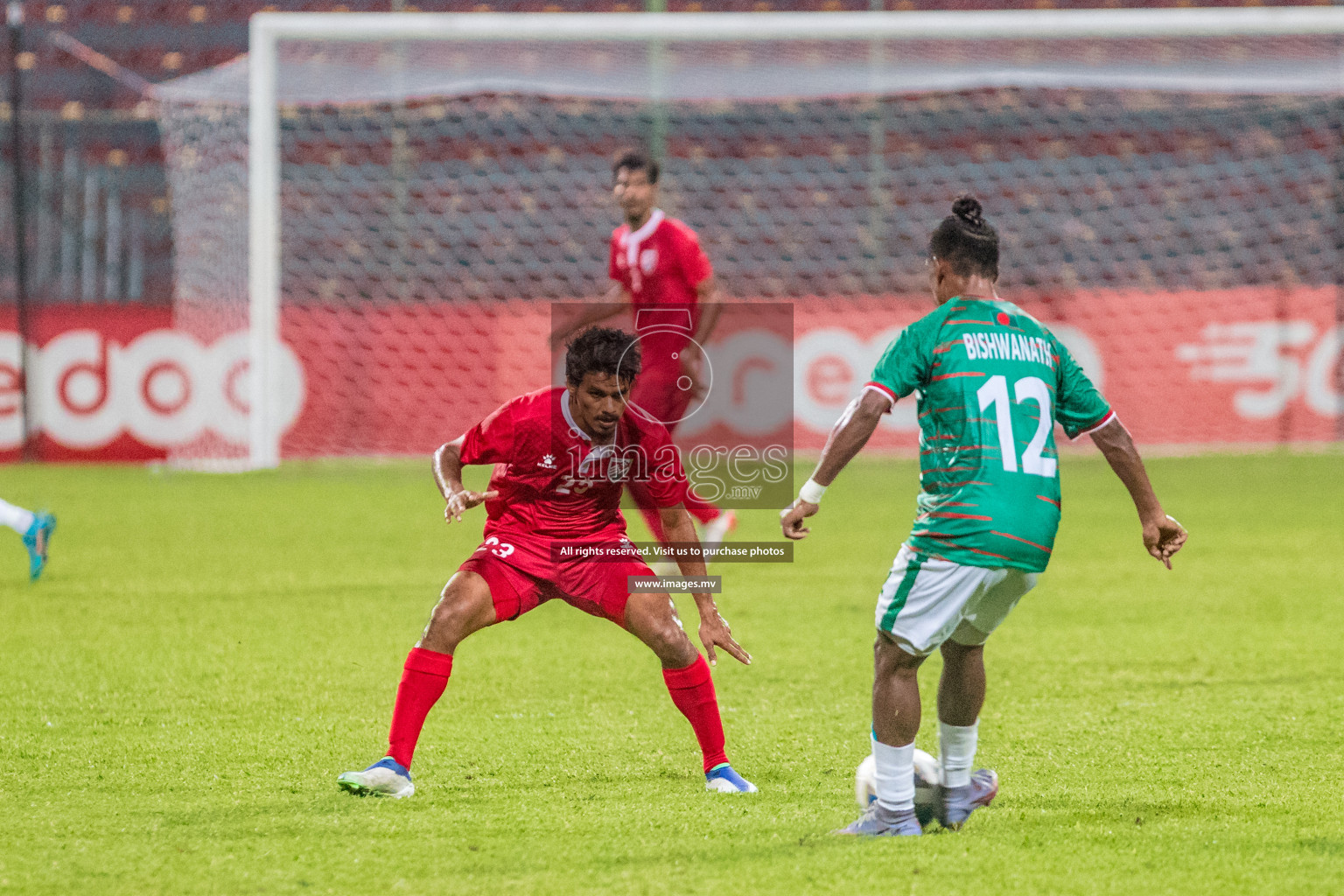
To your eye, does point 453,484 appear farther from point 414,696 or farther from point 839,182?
point 839,182

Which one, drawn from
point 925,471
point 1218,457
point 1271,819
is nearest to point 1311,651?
point 1271,819

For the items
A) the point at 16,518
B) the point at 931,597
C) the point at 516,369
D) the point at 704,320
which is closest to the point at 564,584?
the point at 931,597

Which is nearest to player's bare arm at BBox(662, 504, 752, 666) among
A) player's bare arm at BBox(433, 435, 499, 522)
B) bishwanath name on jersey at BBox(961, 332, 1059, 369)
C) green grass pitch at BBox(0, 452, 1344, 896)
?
green grass pitch at BBox(0, 452, 1344, 896)

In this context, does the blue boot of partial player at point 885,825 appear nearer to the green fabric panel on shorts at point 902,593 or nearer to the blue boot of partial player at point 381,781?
the green fabric panel on shorts at point 902,593

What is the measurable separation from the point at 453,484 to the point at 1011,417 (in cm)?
152

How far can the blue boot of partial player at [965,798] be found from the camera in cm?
375

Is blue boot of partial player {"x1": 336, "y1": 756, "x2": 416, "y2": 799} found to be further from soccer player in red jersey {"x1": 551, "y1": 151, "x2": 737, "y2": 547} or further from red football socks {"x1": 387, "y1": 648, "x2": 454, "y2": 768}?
soccer player in red jersey {"x1": 551, "y1": 151, "x2": 737, "y2": 547}

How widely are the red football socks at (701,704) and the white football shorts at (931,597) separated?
760 millimetres

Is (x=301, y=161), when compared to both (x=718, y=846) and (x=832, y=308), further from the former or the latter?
(x=718, y=846)

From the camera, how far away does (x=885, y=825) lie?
3.66m

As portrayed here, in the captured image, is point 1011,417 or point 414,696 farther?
point 414,696

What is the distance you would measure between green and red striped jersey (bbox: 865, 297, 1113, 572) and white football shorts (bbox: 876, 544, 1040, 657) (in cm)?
3

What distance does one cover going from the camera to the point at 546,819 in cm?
379

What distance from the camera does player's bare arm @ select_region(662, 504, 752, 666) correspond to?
4102 mm
